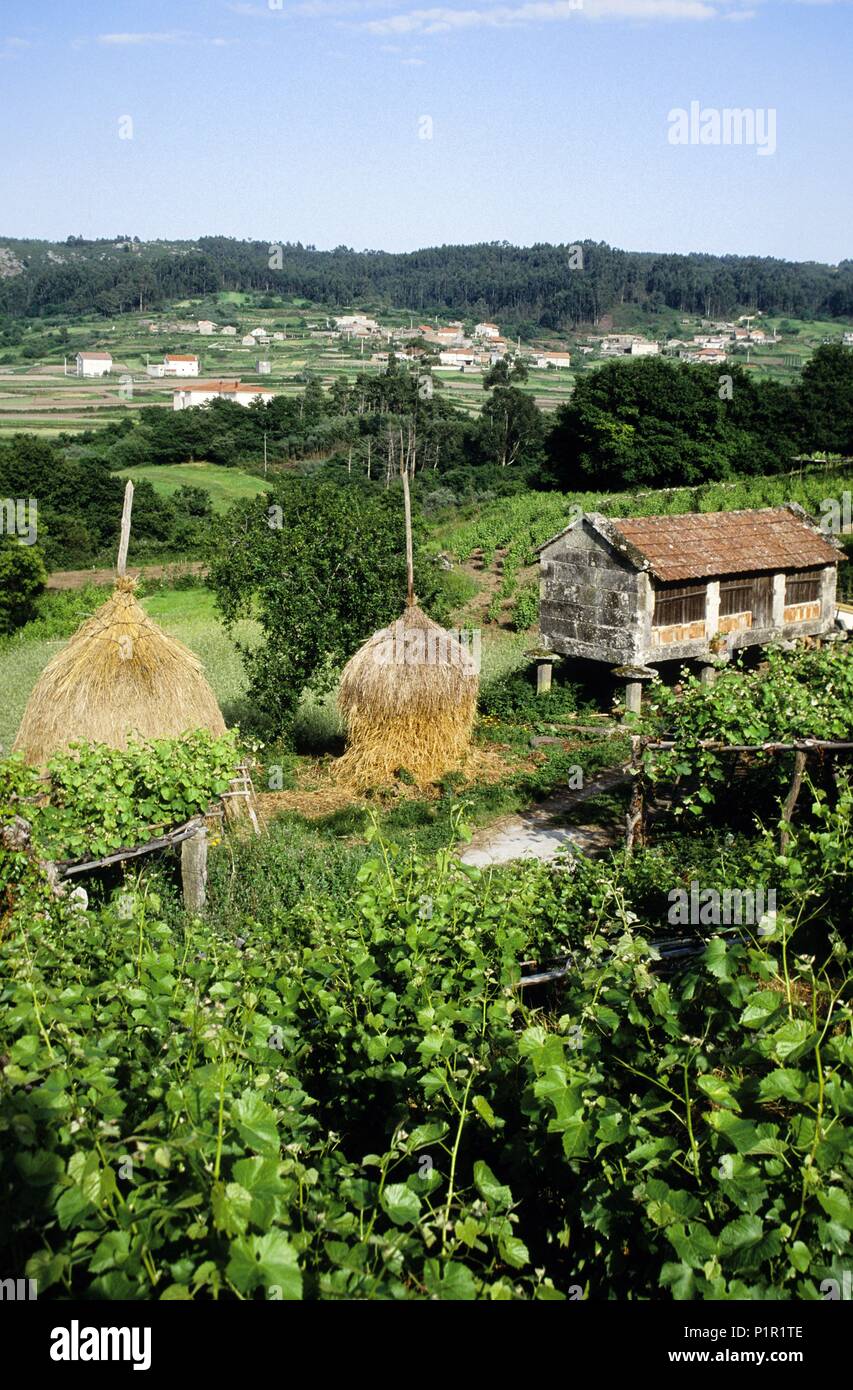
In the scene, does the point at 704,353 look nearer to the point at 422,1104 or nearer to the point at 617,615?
the point at 617,615

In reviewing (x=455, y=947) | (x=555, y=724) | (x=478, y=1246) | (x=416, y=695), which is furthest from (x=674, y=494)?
(x=478, y=1246)

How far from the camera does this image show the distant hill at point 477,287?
160 meters

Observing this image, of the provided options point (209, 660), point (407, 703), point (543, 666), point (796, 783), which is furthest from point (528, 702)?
point (209, 660)

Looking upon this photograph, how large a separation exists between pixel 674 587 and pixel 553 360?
118 metres

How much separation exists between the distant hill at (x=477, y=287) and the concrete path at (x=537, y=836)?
151054mm

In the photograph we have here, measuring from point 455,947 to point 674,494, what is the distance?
36.2 metres

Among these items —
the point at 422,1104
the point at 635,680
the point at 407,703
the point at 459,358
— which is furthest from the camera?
the point at 459,358

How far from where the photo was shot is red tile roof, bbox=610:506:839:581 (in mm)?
19438

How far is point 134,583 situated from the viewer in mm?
14180

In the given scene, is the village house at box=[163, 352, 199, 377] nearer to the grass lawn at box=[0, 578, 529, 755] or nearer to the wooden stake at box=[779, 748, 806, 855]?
the grass lawn at box=[0, 578, 529, 755]

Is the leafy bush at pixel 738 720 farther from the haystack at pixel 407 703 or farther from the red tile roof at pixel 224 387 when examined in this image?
the red tile roof at pixel 224 387

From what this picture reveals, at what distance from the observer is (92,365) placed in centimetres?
11769

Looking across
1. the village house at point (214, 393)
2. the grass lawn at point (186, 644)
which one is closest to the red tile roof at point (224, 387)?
the village house at point (214, 393)
